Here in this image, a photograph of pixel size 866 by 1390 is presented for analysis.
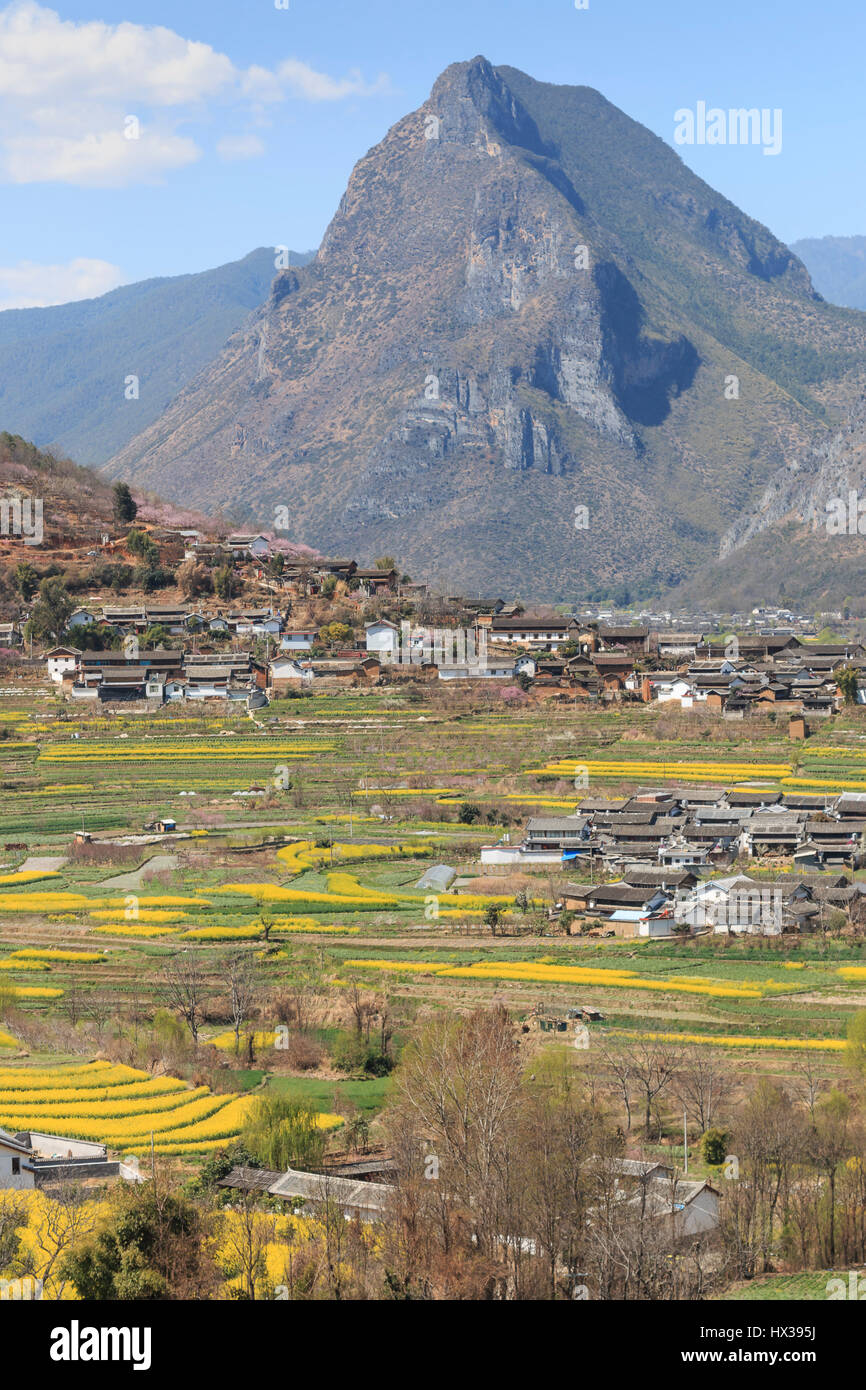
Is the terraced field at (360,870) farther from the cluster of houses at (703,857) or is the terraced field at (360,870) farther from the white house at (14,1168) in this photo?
the white house at (14,1168)

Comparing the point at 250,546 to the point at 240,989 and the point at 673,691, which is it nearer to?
the point at 673,691

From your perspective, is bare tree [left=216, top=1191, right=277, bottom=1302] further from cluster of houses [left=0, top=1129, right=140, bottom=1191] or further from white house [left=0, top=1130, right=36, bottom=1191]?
white house [left=0, top=1130, right=36, bottom=1191]

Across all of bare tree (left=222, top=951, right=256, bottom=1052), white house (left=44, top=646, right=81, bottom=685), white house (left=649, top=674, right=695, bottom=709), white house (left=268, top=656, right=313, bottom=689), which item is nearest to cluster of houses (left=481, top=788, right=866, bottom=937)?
bare tree (left=222, top=951, right=256, bottom=1052)

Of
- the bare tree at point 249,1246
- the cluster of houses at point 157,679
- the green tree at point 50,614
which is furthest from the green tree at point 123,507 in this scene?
the bare tree at point 249,1246

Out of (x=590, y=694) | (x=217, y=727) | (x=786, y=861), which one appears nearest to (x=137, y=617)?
(x=217, y=727)

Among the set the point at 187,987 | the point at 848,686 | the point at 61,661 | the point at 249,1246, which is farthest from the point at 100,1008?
the point at 848,686
